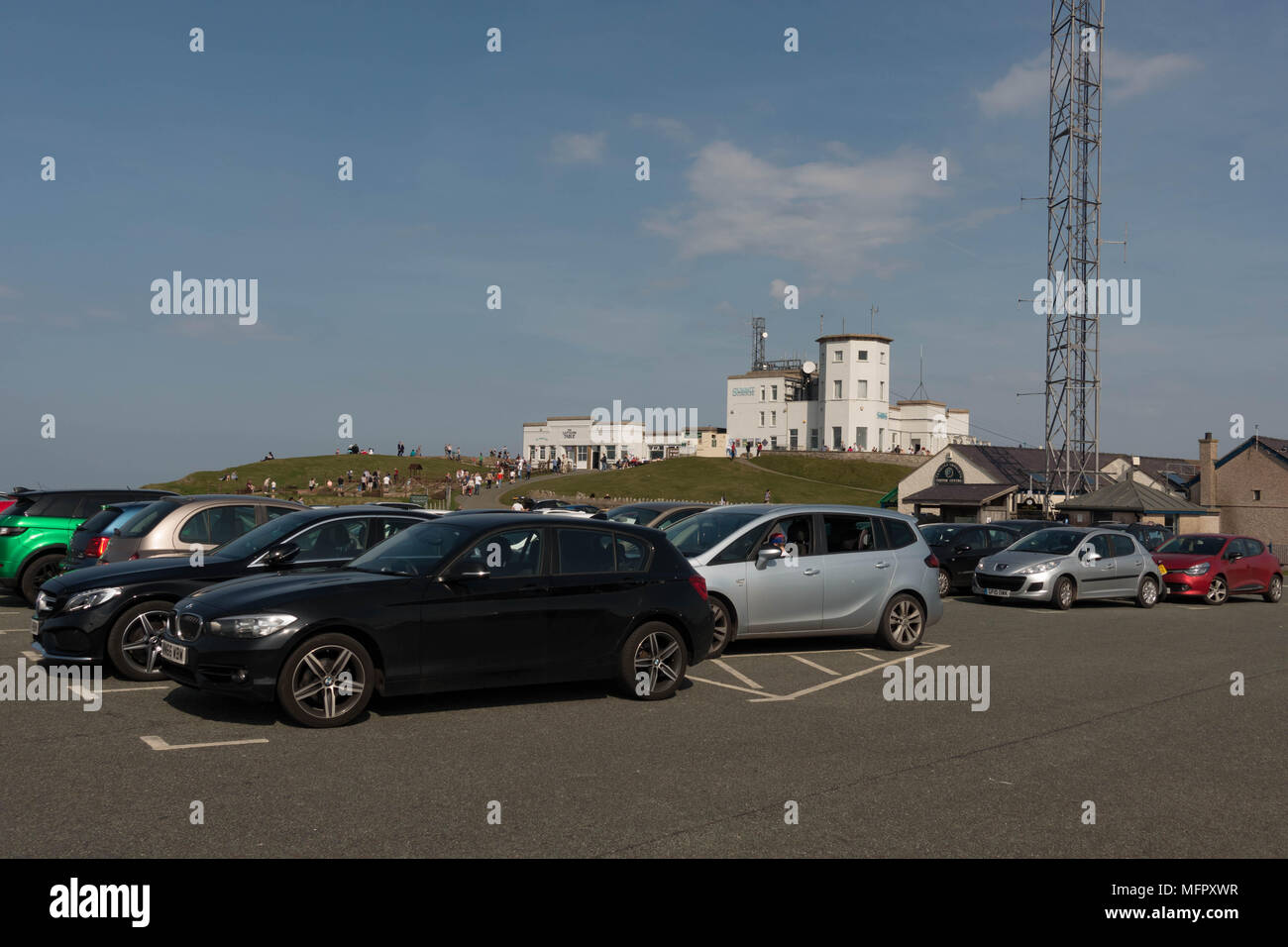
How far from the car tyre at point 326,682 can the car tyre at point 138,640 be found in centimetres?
240

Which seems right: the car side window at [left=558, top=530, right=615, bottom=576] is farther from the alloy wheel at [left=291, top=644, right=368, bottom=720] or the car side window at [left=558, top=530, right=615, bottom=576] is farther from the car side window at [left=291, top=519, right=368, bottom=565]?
the car side window at [left=291, top=519, right=368, bottom=565]

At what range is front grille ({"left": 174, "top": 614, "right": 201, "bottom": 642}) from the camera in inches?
309

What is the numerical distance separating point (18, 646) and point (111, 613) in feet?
9.59

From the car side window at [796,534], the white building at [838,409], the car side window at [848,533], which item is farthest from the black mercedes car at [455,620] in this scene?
the white building at [838,409]

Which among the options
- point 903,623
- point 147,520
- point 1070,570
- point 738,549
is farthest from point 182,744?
point 1070,570

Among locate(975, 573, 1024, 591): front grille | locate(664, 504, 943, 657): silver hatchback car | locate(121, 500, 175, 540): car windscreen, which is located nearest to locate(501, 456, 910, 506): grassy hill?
locate(975, 573, 1024, 591): front grille

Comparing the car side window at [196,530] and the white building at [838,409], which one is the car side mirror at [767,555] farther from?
the white building at [838,409]

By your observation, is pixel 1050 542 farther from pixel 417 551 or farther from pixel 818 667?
pixel 417 551

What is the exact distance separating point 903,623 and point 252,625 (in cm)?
800

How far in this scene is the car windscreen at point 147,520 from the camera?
39.4 feet

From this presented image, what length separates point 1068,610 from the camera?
62.7 ft

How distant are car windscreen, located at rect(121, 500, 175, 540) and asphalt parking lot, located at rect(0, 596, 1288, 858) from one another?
1.84 m

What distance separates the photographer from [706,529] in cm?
1248
